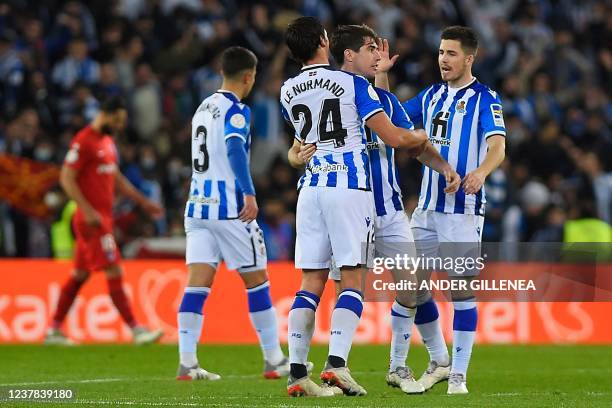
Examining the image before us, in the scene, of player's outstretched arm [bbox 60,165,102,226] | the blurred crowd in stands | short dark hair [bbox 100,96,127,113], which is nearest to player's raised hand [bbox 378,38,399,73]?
short dark hair [bbox 100,96,127,113]

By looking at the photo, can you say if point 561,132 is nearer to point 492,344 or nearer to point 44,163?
point 492,344

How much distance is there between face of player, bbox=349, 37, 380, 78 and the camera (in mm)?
8508

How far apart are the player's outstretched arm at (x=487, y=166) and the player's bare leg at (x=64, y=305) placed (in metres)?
6.37

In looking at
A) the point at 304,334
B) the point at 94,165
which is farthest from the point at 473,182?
the point at 94,165

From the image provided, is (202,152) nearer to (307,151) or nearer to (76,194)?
(307,151)

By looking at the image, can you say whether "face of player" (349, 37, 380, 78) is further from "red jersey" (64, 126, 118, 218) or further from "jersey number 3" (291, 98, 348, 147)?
"red jersey" (64, 126, 118, 218)

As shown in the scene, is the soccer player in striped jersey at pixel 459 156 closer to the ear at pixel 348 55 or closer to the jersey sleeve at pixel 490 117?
the jersey sleeve at pixel 490 117

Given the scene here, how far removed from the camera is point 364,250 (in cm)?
847

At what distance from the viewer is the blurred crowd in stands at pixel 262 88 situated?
17.9 m

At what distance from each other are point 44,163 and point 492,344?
6.44 m

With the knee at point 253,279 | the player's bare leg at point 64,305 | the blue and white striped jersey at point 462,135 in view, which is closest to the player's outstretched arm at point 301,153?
the blue and white striped jersey at point 462,135

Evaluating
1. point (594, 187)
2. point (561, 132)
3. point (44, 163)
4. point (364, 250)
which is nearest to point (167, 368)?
point (364, 250)

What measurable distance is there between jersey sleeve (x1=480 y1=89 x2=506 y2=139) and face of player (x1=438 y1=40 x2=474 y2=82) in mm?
238

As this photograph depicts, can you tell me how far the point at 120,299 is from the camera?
14.0 m
